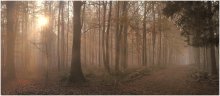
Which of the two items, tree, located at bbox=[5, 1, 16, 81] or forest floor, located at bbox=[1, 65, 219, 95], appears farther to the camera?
tree, located at bbox=[5, 1, 16, 81]

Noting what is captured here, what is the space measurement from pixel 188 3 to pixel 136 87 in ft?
19.0

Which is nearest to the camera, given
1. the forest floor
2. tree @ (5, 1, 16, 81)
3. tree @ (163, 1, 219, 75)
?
the forest floor

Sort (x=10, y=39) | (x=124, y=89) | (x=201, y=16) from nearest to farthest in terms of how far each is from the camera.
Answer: (x=124, y=89)
(x=201, y=16)
(x=10, y=39)

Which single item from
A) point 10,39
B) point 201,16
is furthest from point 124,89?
point 10,39

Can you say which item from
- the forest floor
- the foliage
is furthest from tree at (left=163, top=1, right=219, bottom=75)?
the forest floor

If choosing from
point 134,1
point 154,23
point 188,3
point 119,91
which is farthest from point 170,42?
point 119,91

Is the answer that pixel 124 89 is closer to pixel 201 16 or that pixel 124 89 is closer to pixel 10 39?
pixel 201 16

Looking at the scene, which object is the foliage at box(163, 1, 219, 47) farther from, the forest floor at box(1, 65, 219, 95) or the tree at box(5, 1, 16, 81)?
the tree at box(5, 1, 16, 81)

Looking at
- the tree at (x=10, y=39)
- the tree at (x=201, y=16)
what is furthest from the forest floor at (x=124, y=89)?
the tree at (x=201, y=16)

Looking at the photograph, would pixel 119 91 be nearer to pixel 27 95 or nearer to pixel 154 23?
pixel 27 95

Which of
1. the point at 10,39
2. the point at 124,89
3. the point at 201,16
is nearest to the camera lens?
the point at 124,89

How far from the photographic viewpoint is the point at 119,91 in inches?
591

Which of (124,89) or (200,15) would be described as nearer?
(124,89)

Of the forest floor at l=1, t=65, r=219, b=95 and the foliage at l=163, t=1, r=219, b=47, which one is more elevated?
the foliage at l=163, t=1, r=219, b=47
